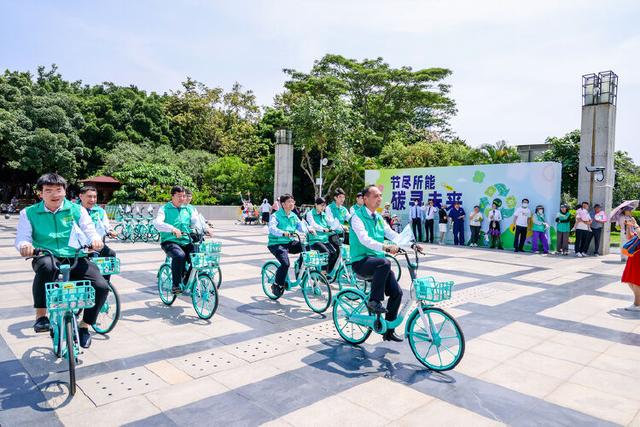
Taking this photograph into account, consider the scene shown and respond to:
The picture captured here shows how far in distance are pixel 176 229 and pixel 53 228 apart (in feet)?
5.75

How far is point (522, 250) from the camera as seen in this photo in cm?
1389

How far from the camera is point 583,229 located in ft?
42.7

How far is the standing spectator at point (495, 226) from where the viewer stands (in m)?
14.4

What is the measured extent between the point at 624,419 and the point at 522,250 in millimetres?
11396

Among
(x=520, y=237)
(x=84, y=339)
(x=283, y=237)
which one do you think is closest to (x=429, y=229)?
(x=520, y=237)

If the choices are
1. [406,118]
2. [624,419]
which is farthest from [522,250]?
[406,118]

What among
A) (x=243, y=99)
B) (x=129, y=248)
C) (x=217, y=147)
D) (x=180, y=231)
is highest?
(x=243, y=99)

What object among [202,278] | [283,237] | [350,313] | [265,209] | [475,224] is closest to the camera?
[350,313]

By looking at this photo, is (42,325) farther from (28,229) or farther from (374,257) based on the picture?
(374,257)

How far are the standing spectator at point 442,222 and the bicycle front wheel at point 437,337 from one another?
11654 mm

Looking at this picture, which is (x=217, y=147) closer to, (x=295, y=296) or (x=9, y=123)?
(x=9, y=123)

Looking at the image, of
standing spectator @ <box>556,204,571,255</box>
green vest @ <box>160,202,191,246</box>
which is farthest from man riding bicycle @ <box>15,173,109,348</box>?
standing spectator @ <box>556,204,571,255</box>

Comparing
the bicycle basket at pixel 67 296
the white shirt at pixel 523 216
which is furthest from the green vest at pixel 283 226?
the white shirt at pixel 523 216

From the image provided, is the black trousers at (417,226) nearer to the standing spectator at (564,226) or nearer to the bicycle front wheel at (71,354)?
the standing spectator at (564,226)
